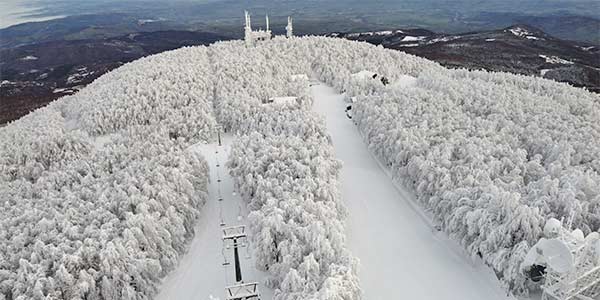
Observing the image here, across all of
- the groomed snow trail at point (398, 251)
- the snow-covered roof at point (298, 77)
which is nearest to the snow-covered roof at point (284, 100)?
the snow-covered roof at point (298, 77)

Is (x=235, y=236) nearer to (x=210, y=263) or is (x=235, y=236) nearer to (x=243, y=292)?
(x=210, y=263)

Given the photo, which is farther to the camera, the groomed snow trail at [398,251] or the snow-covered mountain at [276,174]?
the groomed snow trail at [398,251]

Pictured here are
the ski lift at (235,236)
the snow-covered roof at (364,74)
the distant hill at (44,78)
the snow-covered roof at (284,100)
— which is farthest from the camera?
the distant hill at (44,78)

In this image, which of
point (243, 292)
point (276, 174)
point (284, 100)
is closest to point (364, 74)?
point (284, 100)

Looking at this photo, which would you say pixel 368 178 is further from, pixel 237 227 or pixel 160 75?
pixel 160 75

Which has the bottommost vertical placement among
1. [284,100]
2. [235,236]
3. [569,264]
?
[235,236]

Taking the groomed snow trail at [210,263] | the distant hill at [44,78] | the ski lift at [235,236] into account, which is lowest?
the distant hill at [44,78]

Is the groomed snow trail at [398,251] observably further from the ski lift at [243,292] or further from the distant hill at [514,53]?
the distant hill at [514,53]
